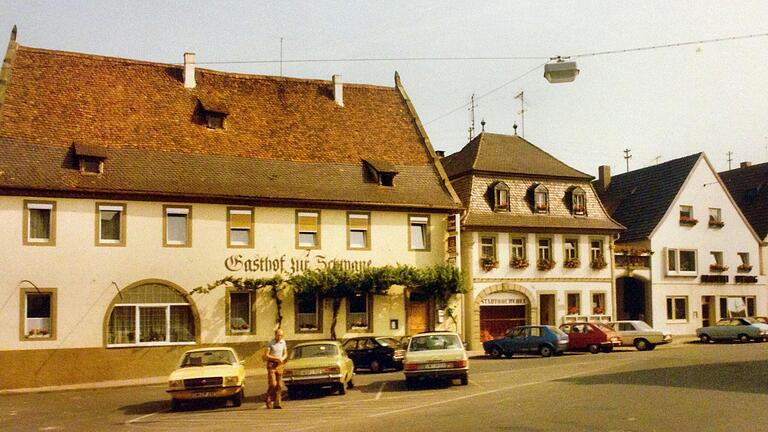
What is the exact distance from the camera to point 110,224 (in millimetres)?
31219

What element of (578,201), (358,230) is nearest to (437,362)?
(358,230)

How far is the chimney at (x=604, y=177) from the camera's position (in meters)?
57.7

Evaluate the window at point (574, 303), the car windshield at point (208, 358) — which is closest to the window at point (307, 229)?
the car windshield at point (208, 358)

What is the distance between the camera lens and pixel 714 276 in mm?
50000

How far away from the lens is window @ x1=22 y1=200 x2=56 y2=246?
29.7 metres

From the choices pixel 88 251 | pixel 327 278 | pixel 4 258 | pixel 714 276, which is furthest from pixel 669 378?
pixel 714 276

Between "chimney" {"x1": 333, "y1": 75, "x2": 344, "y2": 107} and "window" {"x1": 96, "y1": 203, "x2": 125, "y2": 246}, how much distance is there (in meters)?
12.4

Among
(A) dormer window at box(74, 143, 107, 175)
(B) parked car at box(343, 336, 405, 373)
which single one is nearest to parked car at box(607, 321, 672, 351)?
(B) parked car at box(343, 336, 405, 373)

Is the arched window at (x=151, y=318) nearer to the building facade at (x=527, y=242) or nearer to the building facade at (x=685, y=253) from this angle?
the building facade at (x=527, y=242)

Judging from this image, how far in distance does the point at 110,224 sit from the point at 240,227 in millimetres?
4948

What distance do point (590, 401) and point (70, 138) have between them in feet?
74.1

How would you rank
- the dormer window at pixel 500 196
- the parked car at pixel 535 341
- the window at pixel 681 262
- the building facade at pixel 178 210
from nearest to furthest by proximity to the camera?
the building facade at pixel 178 210 < the parked car at pixel 535 341 < the dormer window at pixel 500 196 < the window at pixel 681 262

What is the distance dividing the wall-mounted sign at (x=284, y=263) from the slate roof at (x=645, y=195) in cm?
2124

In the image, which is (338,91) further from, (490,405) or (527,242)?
(490,405)
